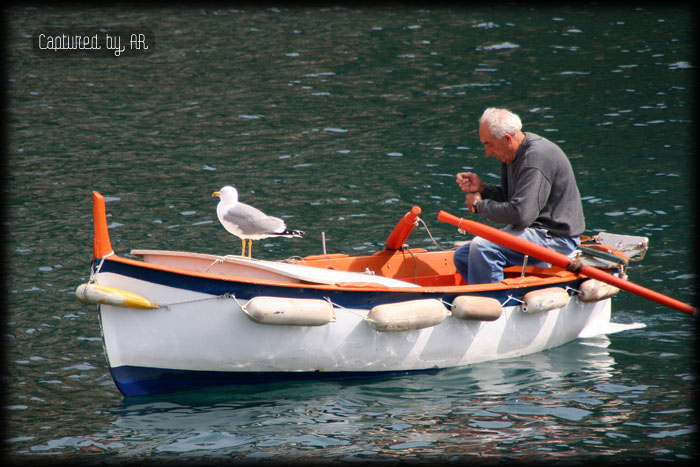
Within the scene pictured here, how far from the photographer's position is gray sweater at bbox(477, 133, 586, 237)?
7.09 metres

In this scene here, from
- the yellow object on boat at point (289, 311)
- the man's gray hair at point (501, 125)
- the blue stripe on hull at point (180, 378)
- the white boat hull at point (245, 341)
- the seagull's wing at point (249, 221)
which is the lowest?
the blue stripe on hull at point (180, 378)

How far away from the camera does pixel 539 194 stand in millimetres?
7133

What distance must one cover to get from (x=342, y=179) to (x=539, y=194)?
5802 millimetres

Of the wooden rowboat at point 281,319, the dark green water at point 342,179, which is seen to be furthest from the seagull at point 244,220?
the dark green water at point 342,179

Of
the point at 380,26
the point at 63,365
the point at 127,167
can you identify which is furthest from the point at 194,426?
the point at 380,26

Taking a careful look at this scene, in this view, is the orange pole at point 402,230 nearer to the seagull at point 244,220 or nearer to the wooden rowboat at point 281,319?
the wooden rowboat at point 281,319

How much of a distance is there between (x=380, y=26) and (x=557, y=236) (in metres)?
14.9

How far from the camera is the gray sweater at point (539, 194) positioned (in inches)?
279

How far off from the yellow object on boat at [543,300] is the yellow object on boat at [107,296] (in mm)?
3065

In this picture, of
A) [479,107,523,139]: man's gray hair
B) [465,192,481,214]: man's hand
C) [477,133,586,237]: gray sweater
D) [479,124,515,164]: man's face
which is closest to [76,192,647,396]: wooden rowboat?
[477,133,586,237]: gray sweater

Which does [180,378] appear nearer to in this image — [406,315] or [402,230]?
[406,315]

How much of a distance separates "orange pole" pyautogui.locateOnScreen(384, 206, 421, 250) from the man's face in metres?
0.93

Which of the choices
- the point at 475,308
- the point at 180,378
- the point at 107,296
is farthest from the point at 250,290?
the point at 475,308

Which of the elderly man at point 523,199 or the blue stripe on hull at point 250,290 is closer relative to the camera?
the blue stripe on hull at point 250,290
